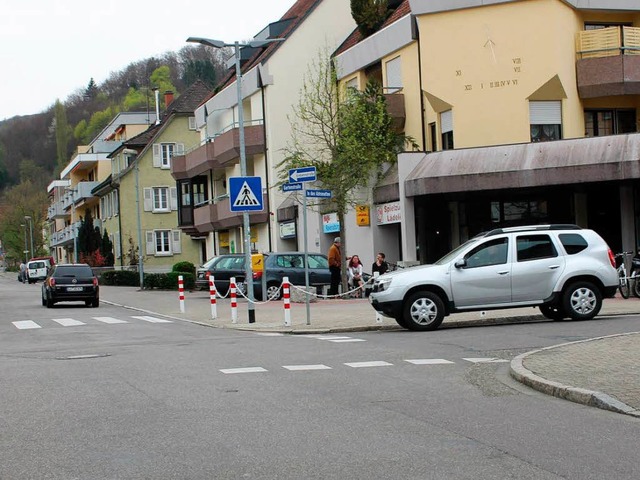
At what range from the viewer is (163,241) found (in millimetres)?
75875

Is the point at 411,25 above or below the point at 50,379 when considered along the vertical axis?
above

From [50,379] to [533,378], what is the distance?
5918 mm

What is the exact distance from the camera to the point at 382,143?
35.9 meters

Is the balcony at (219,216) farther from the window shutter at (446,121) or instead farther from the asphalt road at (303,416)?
the asphalt road at (303,416)

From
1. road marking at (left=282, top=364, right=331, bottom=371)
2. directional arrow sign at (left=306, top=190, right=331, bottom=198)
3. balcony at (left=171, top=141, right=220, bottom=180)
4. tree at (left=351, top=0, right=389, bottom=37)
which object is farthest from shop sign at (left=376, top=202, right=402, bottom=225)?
road marking at (left=282, top=364, right=331, bottom=371)

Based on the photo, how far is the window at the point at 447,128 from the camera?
111 ft

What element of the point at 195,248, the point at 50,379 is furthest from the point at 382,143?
the point at 195,248

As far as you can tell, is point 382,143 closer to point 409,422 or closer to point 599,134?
point 599,134

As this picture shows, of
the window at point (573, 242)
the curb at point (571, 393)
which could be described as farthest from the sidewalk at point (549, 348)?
the window at point (573, 242)

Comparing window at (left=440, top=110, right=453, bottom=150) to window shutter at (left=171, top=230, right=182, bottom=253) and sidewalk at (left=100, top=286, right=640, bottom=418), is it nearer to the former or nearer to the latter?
sidewalk at (left=100, top=286, right=640, bottom=418)

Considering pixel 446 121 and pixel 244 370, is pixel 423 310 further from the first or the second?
pixel 446 121

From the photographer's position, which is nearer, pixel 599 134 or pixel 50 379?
pixel 50 379

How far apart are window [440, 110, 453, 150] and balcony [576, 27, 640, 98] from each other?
429 cm

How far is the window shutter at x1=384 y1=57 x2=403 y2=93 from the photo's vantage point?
3650 centimetres
